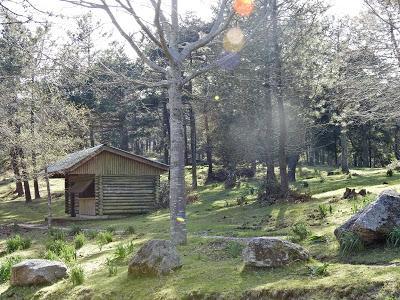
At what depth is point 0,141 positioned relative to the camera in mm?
23078

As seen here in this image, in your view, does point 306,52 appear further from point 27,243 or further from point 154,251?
point 154,251

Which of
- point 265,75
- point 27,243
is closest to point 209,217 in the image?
point 265,75

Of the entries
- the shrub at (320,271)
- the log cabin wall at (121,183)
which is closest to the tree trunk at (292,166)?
the log cabin wall at (121,183)

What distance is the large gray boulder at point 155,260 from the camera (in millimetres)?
9227

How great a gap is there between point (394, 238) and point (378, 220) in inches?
16.2

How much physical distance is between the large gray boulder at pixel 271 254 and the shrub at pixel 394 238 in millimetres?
1530

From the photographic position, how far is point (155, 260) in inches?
366

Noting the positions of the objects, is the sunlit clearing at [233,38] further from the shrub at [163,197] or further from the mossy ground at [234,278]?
the shrub at [163,197]

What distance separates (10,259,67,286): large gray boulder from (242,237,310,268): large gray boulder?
4.40m

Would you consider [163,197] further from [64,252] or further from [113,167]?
[64,252]

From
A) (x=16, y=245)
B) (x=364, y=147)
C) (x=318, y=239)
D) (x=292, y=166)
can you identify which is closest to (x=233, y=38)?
(x=318, y=239)

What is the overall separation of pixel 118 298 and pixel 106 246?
6539 mm

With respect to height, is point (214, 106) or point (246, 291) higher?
point (214, 106)

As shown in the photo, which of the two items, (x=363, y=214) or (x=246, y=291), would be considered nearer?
(x=246, y=291)
